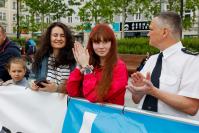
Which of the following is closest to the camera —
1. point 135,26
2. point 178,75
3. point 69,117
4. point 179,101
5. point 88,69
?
point 179,101

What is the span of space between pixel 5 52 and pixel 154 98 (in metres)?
2.71

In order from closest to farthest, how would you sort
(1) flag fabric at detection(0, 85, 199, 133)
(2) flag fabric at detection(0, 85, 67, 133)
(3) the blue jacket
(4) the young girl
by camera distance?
1. (1) flag fabric at detection(0, 85, 199, 133)
2. (2) flag fabric at detection(0, 85, 67, 133)
3. (4) the young girl
4. (3) the blue jacket

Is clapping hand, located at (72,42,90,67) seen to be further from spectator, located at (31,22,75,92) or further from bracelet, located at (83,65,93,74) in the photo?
spectator, located at (31,22,75,92)

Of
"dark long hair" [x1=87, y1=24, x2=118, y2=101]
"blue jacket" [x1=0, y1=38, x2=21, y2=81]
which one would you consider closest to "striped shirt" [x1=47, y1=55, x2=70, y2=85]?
"dark long hair" [x1=87, y1=24, x2=118, y2=101]

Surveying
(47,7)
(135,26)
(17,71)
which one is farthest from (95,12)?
(17,71)

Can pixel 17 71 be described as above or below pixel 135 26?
below

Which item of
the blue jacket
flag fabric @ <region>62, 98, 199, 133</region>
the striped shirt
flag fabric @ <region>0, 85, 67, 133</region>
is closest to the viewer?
flag fabric @ <region>62, 98, 199, 133</region>

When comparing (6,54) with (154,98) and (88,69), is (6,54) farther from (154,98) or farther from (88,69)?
(154,98)

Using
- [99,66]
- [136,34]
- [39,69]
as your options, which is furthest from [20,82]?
[136,34]

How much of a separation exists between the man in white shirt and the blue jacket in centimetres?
241

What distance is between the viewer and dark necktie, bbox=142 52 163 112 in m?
3.32

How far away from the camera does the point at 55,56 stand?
4488 millimetres

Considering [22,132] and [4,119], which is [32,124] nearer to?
[22,132]

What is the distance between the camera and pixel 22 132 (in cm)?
426
